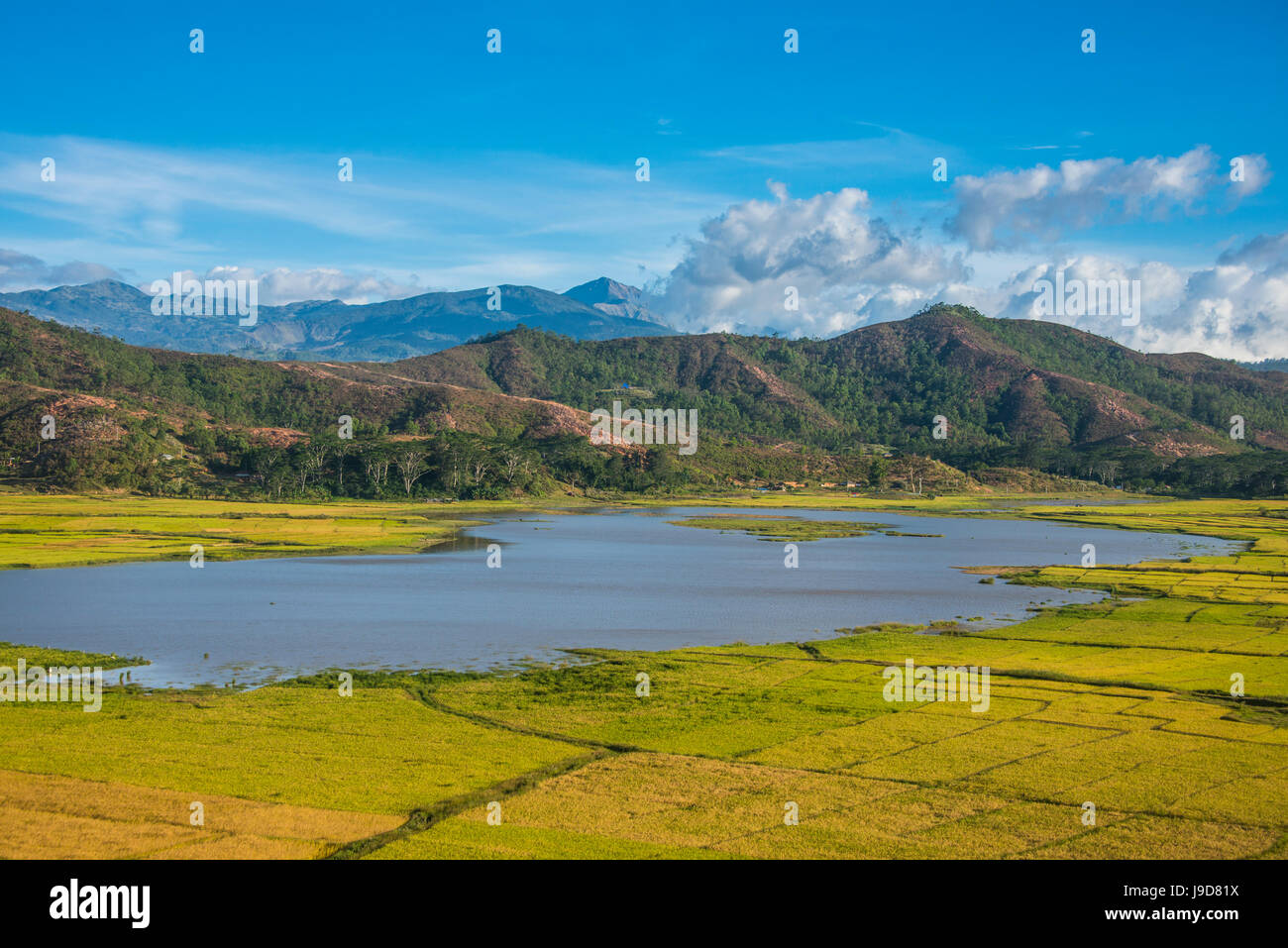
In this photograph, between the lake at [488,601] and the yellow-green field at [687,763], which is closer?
the yellow-green field at [687,763]

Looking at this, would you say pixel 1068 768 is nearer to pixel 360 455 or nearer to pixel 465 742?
pixel 465 742

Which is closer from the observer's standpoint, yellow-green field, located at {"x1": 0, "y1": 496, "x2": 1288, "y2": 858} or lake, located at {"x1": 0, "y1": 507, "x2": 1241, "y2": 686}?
yellow-green field, located at {"x1": 0, "y1": 496, "x2": 1288, "y2": 858}
